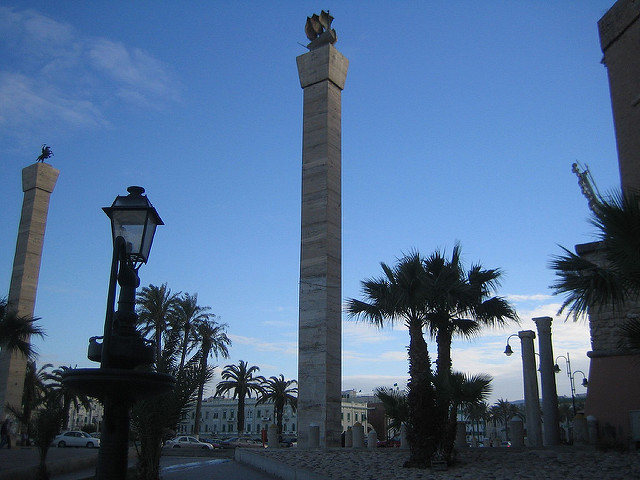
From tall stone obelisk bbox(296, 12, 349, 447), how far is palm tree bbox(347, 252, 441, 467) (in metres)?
3.66

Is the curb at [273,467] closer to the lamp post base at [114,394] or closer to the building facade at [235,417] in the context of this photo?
the lamp post base at [114,394]

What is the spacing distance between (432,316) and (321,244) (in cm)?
537

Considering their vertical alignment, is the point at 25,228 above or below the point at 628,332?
above

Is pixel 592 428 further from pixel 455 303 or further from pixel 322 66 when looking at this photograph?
pixel 322 66

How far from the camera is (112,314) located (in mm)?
5078

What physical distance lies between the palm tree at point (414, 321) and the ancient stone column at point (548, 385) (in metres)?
6.12

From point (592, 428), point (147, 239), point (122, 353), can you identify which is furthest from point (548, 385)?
point (122, 353)

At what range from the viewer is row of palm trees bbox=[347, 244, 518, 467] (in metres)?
13.5

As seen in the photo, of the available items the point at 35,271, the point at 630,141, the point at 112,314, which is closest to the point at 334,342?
the point at 630,141

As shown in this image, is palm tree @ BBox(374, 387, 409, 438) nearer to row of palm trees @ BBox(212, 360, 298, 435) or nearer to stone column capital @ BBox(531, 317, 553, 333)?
stone column capital @ BBox(531, 317, 553, 333)

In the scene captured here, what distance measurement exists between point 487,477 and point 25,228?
27.8m

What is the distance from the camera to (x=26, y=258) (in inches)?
1221

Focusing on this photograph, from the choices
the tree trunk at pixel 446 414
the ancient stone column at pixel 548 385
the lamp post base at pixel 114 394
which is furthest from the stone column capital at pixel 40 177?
the lamp post base at pixel 114 394

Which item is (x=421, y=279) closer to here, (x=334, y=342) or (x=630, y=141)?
(x=334, y=342)
